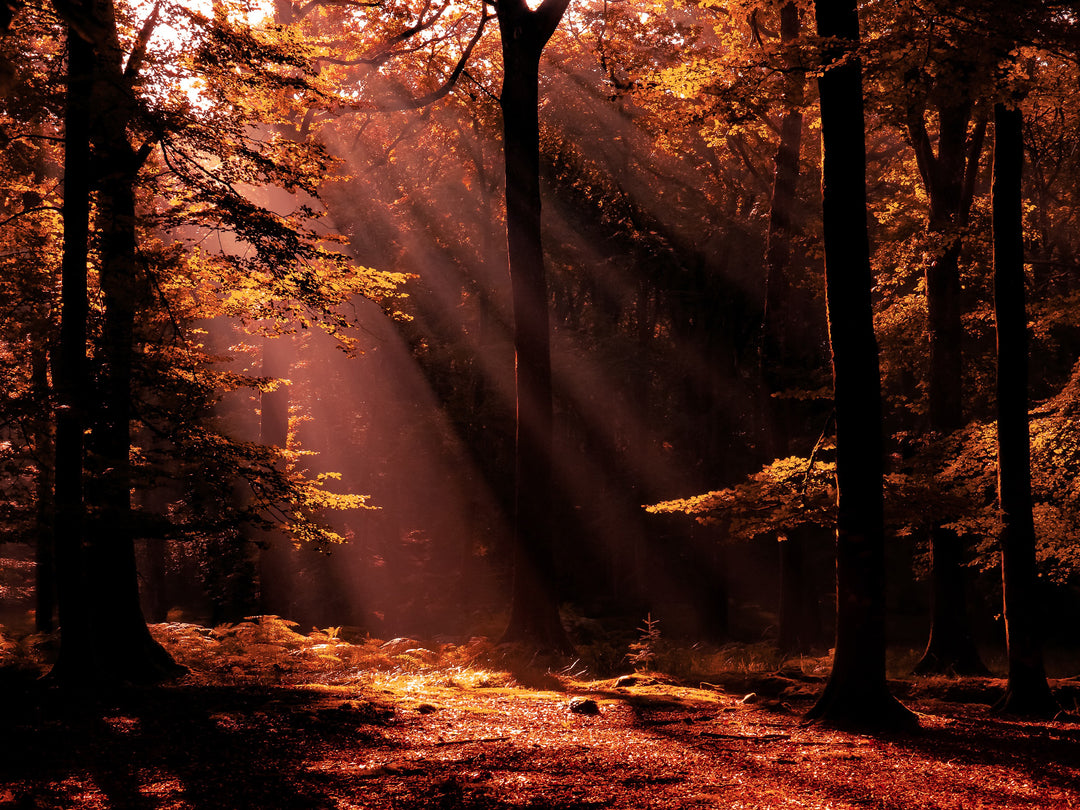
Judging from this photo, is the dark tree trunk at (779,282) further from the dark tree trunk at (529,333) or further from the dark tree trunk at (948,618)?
the dark tree trunk at (529,333)

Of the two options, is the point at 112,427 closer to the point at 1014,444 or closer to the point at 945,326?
the point at 1014,444

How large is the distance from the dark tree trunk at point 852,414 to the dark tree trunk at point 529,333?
4.61m

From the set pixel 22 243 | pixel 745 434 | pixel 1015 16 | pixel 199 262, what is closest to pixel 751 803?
pixel 1015 16

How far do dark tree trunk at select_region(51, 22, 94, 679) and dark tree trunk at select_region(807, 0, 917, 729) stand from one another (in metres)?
7.35

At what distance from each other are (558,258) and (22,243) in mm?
19169

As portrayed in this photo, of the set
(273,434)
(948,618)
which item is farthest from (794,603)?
(273,434)

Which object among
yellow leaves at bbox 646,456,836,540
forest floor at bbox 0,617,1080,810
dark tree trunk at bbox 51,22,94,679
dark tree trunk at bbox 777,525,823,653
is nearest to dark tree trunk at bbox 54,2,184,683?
dark tree trunk at bbox 51,22,94,679

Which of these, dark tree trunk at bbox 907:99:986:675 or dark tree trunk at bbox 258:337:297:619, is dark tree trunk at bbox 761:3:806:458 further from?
dark tree trunk at bbox 258:337:297:619

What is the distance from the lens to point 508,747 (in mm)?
5535

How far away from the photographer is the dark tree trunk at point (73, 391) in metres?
7.89

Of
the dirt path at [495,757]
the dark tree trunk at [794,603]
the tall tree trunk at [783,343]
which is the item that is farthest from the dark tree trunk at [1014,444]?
the dark tree trunk at [794,603]

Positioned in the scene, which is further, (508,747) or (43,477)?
(43,477)

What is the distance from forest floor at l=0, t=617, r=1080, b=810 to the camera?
4.27 m

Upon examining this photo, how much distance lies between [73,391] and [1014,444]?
10170 millimetres
